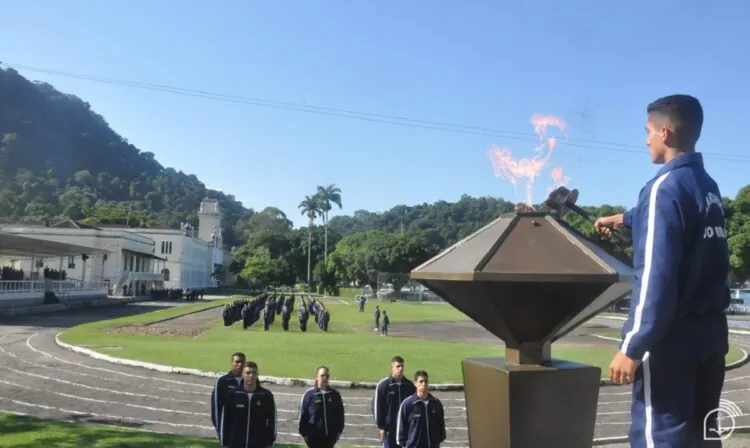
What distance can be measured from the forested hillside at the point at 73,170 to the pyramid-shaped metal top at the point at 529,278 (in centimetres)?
10898

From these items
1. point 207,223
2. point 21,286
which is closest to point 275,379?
point 21,286

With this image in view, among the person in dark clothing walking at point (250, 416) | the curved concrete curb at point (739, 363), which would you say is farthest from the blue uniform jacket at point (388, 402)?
the curved concrete curb at point (739, 363)

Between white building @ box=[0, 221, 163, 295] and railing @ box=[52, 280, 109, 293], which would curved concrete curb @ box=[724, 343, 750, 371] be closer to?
railing @ box=[52, 280, 109, 293]

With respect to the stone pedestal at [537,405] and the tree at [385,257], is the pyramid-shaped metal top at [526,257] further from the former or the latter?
the tree at [385,257]

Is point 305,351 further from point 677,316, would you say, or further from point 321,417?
point 677,316

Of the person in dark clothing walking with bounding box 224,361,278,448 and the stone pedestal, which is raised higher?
the stone pedestal

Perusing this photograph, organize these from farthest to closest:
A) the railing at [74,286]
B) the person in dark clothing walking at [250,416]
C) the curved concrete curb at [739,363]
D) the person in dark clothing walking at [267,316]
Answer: the railing at [74,286], the person in dark clothing walking at [267,316], the curved concrete curb at [739,363], the person in dark clothing walking at [250,416]

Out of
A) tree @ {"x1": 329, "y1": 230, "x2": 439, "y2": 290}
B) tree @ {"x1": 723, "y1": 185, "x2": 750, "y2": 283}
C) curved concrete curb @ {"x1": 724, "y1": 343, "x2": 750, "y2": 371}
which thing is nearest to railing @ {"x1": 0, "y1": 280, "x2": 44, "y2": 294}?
curved concrete curb @ {"x1": 724, "y1": 343, "x2": 750, "y2": 371}

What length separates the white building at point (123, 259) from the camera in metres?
61.7

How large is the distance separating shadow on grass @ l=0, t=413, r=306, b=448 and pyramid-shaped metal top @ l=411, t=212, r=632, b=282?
6.89 meters

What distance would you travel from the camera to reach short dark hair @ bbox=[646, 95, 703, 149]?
92.9 inches

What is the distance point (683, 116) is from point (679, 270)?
645 millimetres

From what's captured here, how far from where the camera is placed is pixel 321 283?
91125 millimetres

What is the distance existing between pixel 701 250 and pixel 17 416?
11.1 metres
